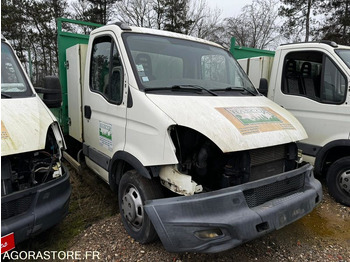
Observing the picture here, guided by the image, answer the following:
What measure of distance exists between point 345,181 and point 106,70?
12.0ft

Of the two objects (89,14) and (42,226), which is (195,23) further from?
(42,226)

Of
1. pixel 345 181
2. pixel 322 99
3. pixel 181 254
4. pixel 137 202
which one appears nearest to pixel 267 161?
pixel 181 254

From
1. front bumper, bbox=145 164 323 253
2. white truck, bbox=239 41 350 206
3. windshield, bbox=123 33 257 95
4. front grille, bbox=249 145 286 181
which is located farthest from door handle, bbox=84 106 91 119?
white truck, bbox=239 41 350 206

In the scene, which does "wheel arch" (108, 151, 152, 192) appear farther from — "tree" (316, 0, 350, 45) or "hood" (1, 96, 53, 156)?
"tree" (316, 0, 350, 45)

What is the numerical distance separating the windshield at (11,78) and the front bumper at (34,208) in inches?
46.4

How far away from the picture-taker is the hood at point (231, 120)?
2.39m

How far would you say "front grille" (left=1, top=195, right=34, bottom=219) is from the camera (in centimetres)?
235

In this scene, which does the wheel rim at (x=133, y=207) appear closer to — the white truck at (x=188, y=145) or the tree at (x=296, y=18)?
the white truck at (x=188, y=145)

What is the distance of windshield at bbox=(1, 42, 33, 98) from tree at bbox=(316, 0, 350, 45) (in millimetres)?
20107

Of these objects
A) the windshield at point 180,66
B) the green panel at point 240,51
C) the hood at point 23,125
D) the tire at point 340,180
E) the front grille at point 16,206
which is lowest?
the tire at point 340,180

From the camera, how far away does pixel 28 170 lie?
2631mm

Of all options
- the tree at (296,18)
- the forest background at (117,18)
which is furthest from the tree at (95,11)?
the tree at (296,18)

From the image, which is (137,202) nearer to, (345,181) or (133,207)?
(133,207)

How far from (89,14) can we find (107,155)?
70.9 feet
